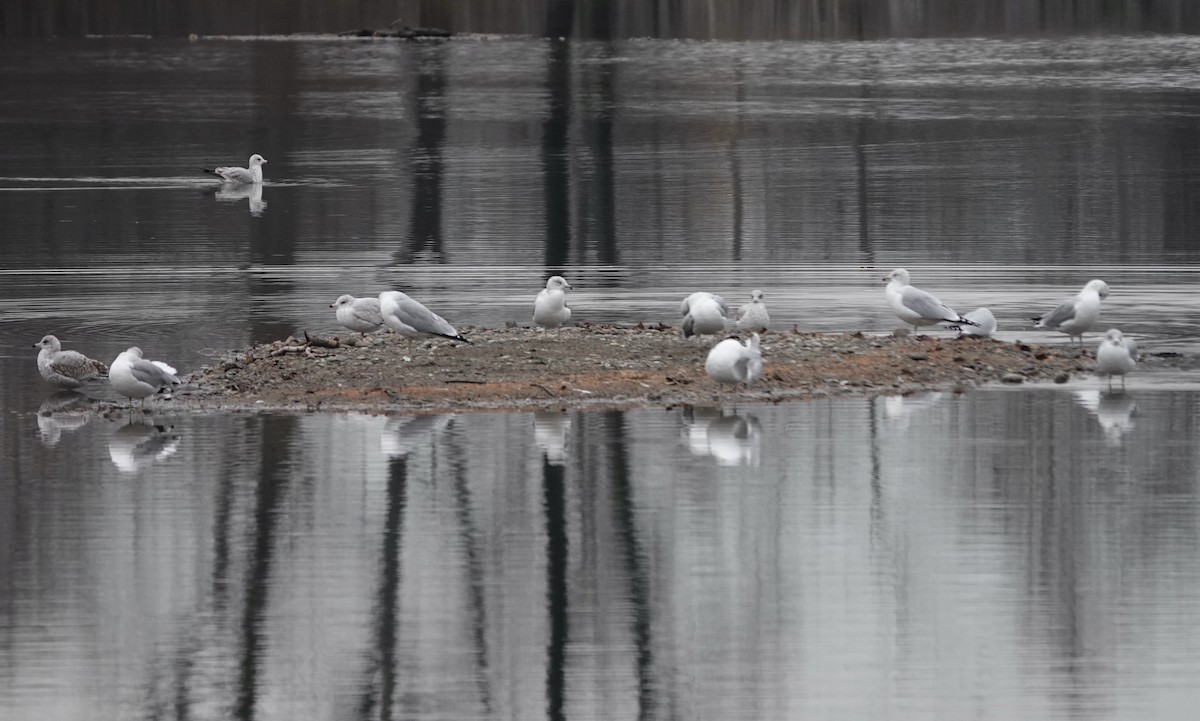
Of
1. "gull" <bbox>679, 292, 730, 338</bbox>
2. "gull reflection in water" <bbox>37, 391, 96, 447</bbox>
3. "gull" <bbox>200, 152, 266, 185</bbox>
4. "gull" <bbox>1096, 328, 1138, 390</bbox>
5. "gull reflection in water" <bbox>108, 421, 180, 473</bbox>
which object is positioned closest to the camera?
"gull reflection in water" <bbox>108, 421, 180, 473</bbox>

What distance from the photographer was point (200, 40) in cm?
11725

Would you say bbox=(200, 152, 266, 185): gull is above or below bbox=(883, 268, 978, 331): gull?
above

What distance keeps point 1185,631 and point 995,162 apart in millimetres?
30524

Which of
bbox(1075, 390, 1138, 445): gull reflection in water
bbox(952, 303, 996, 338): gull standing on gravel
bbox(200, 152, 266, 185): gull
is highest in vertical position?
bbox(200, 152, 266, 185): gull

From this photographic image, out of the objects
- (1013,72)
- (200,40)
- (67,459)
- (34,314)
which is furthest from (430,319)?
(200,40)

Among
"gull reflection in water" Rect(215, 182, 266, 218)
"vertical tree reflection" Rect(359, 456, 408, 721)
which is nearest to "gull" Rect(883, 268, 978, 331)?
"vertical tree reflection" Rect(359, 456, 408, 721)

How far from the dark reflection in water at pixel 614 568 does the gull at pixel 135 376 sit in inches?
25.9

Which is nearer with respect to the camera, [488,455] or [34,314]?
[488,455]

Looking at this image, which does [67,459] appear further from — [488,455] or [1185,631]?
[1185,631]

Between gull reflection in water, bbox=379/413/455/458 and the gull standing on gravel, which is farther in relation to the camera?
the gull standing on gravel

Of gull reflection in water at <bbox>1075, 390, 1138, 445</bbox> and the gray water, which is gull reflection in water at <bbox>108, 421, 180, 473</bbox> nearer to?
the gray water

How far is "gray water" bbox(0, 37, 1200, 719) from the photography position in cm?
990

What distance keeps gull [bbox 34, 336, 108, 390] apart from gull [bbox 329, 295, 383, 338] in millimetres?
2357

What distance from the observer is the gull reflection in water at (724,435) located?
14.5 metres
